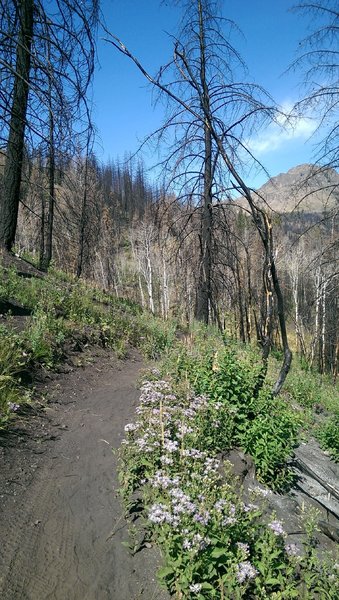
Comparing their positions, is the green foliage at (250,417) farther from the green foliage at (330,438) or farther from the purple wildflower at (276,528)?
the green foliage at (330,438)

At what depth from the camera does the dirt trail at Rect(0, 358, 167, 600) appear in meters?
2.32

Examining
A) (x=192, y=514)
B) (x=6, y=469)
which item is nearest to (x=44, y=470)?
(x=6, y=469)

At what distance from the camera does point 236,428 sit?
4000mm

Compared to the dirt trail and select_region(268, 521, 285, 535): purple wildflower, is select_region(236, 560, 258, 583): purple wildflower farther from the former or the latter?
the dirt trail

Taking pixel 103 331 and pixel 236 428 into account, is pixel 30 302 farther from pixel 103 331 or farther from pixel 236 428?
pixel 236 428

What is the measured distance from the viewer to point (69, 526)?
2773 millimetres

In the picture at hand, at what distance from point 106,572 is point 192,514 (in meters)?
0.64

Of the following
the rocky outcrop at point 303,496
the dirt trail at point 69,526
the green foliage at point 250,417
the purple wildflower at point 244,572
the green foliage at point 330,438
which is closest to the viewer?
the purple wildflower at point 244,572

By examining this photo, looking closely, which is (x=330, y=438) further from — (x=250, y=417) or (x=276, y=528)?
(x=276, y=528)

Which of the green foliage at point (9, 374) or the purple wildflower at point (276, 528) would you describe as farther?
the green foliage at point (9, 374)

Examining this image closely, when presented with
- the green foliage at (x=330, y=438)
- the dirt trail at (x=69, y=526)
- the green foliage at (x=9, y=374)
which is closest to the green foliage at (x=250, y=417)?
the dirt trail at (x=69, y=526)

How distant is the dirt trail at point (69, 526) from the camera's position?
2.32m

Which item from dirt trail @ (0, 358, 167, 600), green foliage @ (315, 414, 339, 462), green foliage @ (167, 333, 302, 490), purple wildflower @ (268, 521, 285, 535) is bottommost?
green foliage @ (315, 414, 339, 462)

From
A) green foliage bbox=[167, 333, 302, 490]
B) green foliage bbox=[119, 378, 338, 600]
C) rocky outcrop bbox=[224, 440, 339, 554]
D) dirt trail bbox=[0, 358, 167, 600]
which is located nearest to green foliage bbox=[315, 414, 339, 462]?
rocky outcrop bbox=[224, 440, 339, 554]
